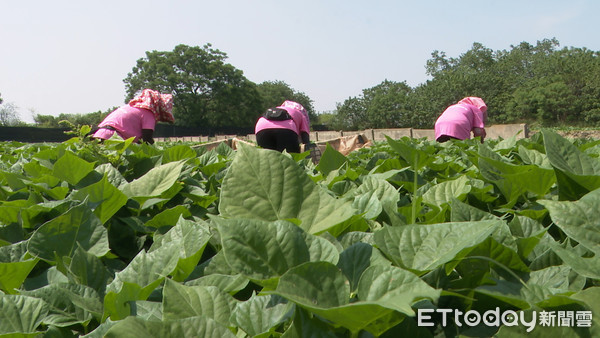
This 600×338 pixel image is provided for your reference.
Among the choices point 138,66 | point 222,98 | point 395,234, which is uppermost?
point 138,66

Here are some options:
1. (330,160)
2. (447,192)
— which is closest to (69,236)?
(447,192)

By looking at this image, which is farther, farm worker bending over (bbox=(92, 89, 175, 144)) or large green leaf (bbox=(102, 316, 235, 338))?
farm worker bending over (bbox=(92, 89, 175, 144))

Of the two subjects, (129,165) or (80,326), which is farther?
(129,165)

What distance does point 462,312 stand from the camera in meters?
0.53

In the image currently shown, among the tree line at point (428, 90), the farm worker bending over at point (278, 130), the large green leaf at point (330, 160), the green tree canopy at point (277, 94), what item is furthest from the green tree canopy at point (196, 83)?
the large green leaf at point (330, 160)

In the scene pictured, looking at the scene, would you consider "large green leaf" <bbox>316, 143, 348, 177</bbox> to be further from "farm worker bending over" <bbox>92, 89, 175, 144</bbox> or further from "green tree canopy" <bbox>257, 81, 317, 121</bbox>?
"green tree canopy" <bbox>257, 81, 317, 121</bbox>

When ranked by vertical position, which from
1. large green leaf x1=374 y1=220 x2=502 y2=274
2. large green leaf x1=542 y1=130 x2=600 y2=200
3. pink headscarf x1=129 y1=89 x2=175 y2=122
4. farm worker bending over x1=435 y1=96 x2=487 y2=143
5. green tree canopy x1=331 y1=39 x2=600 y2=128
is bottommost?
large green leaf x1=374 y1=220 x2=502 y2=274

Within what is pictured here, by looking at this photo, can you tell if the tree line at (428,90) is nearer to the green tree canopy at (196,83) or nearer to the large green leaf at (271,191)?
the green tree canopy at (196,83)

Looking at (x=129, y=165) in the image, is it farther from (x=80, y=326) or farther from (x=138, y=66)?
(x=138, y=66)

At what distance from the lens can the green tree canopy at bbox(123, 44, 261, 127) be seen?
5925 cm

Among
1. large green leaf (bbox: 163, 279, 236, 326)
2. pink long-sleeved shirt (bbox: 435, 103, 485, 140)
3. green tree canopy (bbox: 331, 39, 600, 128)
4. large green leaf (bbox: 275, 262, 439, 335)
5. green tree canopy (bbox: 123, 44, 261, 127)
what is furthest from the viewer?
green tree canopy (bbox: 123, 44, 261, 127)

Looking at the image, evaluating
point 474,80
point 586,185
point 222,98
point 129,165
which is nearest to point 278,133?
point 129,165

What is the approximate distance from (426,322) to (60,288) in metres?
0.48

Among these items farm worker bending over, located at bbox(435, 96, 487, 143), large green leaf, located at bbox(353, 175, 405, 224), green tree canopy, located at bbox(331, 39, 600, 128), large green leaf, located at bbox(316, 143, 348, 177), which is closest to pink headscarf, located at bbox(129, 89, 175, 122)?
farm worker bending over, located at bbox(435, 96, 487, 143)
